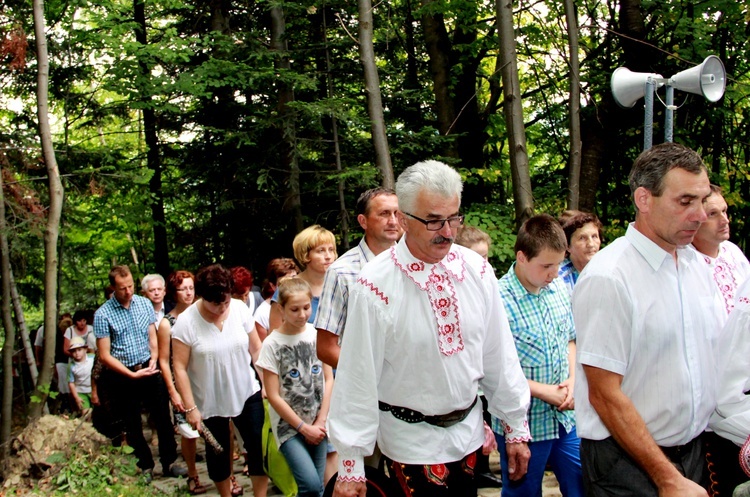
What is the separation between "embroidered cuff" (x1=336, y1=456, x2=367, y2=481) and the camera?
2957 mm

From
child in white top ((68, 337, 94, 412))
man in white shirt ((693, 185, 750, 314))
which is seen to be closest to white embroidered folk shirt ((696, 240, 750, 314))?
man in white shirt ((693, 185, 750, 314))

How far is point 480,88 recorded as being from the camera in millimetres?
15281

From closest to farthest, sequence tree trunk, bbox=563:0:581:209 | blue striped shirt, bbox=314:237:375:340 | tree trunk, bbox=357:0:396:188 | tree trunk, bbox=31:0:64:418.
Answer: blue striped shirt, bbox=314:237:375:340
tree trunk, bbox=31:0:64:418
tree trunk, bbox=357:0:396:188
tree trunk, bbox=563:0:581:209

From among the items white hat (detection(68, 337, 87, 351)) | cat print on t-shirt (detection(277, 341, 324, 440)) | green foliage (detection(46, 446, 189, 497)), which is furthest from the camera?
white hat (detection(68, 337, 87, 351))

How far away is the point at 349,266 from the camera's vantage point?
400 centimetres

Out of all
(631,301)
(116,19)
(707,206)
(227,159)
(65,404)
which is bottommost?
(65,404)

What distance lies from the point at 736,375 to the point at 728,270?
47.0 inches

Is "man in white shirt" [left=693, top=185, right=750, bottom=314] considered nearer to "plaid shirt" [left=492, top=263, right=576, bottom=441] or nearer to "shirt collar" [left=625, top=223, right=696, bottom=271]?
"plaid shirt" [left=492, top=263, right=576, bottom=441]

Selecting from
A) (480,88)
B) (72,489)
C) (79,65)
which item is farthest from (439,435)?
(480,88)

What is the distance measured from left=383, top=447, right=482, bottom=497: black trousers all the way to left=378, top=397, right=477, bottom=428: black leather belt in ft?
0.59

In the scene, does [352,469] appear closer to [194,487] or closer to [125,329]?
[194,487]

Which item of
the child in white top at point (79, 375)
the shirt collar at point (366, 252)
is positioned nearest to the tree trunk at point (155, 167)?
the child in white top at point (79, 375)

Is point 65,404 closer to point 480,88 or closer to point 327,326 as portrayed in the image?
point 327,326

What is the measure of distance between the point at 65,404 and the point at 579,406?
381 inches
